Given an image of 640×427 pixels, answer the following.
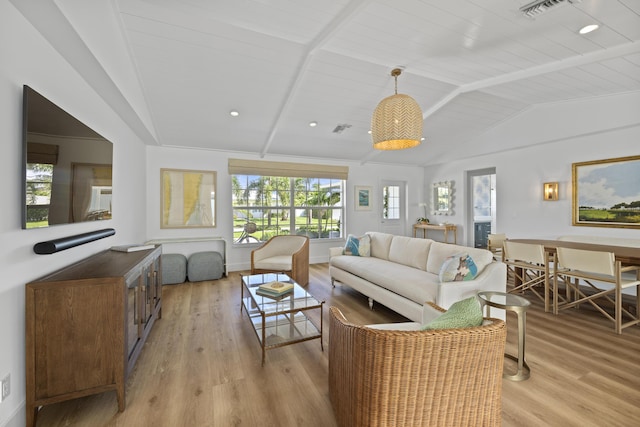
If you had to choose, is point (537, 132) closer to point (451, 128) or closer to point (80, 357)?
point (451, 128)

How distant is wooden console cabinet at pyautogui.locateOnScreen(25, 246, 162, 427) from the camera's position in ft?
4.99

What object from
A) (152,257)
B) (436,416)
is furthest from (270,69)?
(436,416)

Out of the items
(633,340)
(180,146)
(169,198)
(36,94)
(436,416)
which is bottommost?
(633,340)

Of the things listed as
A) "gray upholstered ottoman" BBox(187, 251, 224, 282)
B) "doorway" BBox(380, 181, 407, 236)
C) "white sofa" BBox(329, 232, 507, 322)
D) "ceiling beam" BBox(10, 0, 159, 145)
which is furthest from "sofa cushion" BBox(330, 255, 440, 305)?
"ceiling beam" BBox(10, 0, 159, 145)

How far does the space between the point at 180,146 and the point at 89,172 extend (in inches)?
115

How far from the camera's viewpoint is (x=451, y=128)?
17.4ft

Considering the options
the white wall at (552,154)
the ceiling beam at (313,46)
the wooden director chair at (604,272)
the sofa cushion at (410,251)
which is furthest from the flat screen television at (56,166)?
the white wall at (552,154)

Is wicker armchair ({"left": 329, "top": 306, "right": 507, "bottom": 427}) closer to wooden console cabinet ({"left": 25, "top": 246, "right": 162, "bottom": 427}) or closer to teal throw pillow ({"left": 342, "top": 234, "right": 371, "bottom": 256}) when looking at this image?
wooden console cabinet ({"left": 25, "top": 246, "right": 162, "bottom": 427})

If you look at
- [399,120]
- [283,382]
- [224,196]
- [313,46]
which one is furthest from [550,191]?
[224,196]

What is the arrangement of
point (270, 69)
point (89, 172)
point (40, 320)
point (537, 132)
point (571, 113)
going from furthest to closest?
point (537, 132) < point (571, 113) < point (270, 69) < point (89, 172) < point (40, 320)

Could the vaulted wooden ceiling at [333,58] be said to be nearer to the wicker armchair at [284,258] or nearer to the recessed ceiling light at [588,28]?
the recessed ceiling light at [588,28]

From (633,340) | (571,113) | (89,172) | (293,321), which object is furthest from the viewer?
(571,113)

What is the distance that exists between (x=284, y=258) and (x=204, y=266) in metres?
1.47

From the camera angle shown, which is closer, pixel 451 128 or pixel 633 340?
pixel 633 340
